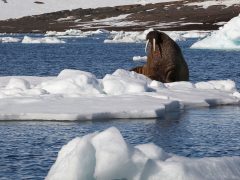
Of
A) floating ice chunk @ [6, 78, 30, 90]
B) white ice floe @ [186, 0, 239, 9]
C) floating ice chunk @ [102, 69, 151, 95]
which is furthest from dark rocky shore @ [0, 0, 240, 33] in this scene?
floating ice chunk @ [6, 78, 30, 90]

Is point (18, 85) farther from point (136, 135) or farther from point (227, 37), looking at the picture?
point (227, 37)

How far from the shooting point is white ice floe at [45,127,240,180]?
31.5 feet

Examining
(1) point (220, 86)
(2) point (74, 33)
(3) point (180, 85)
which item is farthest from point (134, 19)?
(3) point (180, 85)

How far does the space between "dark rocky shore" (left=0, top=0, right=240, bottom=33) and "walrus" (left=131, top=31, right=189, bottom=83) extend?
74830 millimetres

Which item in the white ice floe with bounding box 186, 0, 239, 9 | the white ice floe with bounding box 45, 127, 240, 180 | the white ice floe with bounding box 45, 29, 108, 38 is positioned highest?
the white ice floe with bounding box 45, 127, 240, 180

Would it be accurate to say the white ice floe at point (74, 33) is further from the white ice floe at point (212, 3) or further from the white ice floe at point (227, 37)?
the white ice floe at point (227, 37)

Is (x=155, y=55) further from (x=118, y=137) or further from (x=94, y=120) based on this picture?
(x=118, y=137)

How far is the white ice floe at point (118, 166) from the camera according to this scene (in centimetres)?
961

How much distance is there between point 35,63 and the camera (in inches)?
2003

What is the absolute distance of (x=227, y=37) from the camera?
51.4m

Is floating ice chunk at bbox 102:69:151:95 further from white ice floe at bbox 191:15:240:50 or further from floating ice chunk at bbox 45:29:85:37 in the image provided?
floating ice chunk at bbox 45:29:85:37

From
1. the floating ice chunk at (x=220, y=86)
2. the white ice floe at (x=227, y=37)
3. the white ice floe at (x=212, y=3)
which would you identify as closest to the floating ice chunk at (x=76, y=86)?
the floating ice chunk at (x=220, y=86)

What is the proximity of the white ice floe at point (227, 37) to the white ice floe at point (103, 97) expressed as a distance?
23820 mm

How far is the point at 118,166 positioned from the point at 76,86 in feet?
39.9
